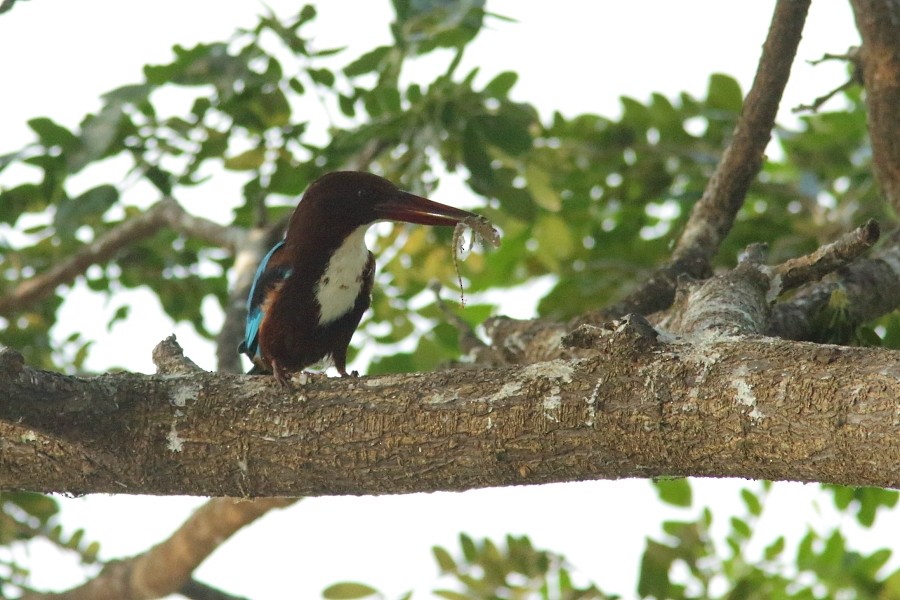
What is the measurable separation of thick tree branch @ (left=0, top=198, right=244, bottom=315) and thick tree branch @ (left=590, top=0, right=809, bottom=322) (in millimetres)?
2042

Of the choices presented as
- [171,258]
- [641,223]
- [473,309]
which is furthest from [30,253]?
[641,223]

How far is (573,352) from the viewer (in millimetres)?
3139

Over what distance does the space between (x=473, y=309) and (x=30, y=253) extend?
78.7 inches

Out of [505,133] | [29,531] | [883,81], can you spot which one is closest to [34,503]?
[29,531]

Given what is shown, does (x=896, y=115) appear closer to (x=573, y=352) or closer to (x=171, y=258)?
(x=573, y=352)

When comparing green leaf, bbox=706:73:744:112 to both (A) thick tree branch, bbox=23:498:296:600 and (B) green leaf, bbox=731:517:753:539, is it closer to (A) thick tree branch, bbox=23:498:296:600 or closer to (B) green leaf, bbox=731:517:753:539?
(B) green leaf, bbox=731:517:753:539

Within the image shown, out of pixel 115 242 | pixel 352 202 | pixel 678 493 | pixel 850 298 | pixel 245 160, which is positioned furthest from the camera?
pixel 115 242

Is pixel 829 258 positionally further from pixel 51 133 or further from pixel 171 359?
pixel 51 133

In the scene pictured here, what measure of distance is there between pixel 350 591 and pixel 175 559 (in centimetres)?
65

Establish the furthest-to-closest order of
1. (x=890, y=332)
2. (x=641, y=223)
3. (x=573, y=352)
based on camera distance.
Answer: (x=641, y=223), (x=573, y=352), (x=890, y=332)

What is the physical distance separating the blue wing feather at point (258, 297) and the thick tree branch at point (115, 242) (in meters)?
1.10

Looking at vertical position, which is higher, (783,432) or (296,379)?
(296,379)

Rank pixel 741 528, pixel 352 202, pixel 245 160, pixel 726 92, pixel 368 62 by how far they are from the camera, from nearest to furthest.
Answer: pixel 352 202 → pixel 368 62 → pixel 245 160 → pixel 741 528 → pixel 726 92

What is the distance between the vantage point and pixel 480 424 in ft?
6.60
